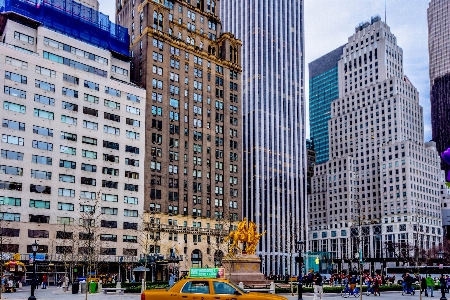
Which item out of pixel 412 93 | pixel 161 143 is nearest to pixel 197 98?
pixel 161 143

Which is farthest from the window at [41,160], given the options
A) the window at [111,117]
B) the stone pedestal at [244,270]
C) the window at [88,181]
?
the stone pedestal at [244,270]

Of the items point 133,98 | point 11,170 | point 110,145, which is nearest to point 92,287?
point 11,170

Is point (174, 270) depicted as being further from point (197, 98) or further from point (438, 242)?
point (438, 242)

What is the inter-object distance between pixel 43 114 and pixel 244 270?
55539 millimetres

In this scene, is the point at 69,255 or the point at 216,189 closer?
the point at 69,255

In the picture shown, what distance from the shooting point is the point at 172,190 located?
11825 cm

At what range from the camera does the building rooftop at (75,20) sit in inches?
4038

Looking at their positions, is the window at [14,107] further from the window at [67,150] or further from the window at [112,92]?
the window at [112,92]

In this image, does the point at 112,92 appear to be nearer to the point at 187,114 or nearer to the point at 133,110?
the point at 133,110

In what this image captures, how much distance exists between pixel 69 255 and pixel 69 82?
32.8 meters

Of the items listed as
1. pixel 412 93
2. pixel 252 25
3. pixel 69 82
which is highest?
pixel 252 25

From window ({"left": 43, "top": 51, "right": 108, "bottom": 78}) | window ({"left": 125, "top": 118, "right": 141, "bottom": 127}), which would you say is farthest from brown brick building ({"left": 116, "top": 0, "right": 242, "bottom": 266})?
window ({"left": 43, "top": 51, "right": 108, "bottom": 78})

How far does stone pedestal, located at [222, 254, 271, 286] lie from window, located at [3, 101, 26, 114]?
53206 millimetres

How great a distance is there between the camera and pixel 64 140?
10231 cm
